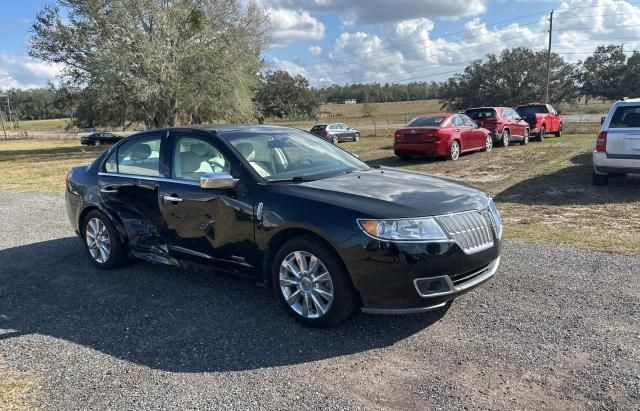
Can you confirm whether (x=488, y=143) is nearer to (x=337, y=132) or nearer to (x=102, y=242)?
(x=102, y=242)

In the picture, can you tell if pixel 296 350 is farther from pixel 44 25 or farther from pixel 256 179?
pixel 44 25

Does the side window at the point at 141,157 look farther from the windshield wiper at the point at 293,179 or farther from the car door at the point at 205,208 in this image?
the windshield wiper at the point at 293,179

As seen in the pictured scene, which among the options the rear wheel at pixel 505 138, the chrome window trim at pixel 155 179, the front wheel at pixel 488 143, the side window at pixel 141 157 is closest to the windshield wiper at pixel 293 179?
the chrome window trim at pixel 155 179

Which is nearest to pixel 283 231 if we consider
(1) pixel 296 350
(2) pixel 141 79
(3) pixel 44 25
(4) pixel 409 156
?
(1) pixel 296 350

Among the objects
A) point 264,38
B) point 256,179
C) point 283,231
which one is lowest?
point 283,231

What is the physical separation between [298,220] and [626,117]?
7.81m

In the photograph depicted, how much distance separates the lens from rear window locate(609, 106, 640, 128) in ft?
28.7

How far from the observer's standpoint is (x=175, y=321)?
163 inches

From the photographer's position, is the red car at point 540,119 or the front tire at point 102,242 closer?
the front tire at point 102,242

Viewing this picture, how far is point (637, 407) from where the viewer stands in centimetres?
276

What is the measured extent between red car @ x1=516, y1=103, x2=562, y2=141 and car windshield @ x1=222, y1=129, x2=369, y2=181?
1890 cm

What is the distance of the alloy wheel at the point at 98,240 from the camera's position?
550cm

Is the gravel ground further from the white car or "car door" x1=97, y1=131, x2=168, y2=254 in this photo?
the white car

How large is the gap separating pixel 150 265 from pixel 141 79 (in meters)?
22.5
